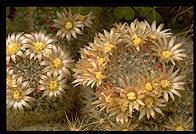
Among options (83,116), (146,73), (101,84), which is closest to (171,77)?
(146,73)

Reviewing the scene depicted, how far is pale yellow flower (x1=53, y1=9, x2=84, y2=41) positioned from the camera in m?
1.48

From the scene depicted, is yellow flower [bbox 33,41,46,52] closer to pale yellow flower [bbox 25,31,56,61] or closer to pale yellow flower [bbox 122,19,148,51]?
pale yellow flower [bbox 25,31,56,61]

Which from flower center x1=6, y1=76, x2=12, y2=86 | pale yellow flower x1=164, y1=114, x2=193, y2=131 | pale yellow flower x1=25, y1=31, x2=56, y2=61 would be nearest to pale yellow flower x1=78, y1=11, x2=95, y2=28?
pale yellow flower x1=25, y1=31, x2=56, y2=61

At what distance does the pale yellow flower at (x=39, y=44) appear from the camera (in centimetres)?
137

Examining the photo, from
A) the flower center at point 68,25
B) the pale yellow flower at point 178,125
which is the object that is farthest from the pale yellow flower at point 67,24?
the pale yellow flower at point 178,125

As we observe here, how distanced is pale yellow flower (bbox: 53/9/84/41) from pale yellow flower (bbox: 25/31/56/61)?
59mm

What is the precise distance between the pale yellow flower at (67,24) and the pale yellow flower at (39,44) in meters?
0.06

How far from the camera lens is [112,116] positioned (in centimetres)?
130

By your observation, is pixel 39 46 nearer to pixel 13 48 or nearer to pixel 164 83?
pixel 13 48

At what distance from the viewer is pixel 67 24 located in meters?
1.49

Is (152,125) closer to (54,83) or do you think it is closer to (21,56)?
(54,83)

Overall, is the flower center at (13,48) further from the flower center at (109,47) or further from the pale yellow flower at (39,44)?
the flower center at (109,47)

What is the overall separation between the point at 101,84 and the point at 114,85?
0.05m

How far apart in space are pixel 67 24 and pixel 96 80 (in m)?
0.32
